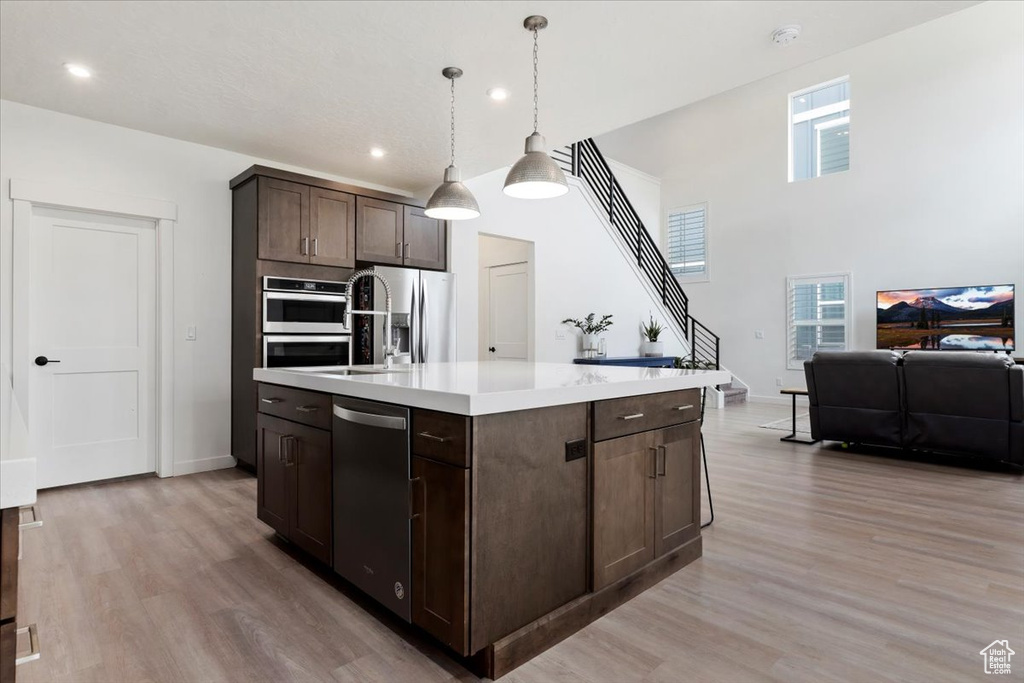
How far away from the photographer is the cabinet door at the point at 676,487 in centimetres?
226

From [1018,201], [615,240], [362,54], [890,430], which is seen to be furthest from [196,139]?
[1018,201]

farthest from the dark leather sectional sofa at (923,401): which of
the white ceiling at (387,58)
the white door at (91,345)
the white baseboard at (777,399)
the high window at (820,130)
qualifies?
the white door at (91,345)

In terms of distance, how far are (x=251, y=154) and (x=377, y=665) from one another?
4259mm

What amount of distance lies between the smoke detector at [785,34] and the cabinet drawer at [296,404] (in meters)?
2.88

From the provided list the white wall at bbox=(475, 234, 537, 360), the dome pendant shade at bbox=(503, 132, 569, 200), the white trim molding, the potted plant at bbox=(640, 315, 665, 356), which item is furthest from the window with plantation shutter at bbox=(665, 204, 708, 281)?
the white trim molding

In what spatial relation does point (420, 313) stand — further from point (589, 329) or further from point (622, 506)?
point (622, 506)

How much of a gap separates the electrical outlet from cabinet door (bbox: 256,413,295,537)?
1379mm

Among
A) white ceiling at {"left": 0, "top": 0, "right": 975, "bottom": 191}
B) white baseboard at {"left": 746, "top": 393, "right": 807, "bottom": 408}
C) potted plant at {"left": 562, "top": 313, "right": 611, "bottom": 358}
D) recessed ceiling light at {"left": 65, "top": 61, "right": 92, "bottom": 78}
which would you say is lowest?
white baseboard at {"left": 746, "top": 393, "right": 807, "bottom": 408}

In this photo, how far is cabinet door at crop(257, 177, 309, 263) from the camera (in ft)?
13.5

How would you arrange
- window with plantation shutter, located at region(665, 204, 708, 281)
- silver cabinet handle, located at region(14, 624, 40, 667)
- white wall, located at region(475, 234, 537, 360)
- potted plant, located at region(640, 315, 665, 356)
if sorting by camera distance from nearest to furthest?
silver cabinet handle, located at region(14, 624, 40, 667), white wall, located at region(475, 234, 537, 360), potted plant, located at region(640, 315, 665, 356), window with plantation shutter, located at region(665, 204, 708, 281)

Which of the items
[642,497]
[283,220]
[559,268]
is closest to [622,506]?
[642,497]

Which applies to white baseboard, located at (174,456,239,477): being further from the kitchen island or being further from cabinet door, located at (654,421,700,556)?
cabinet door, located at (654,421,700,556)

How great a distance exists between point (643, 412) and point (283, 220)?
3350 mm

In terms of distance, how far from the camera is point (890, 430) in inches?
180
